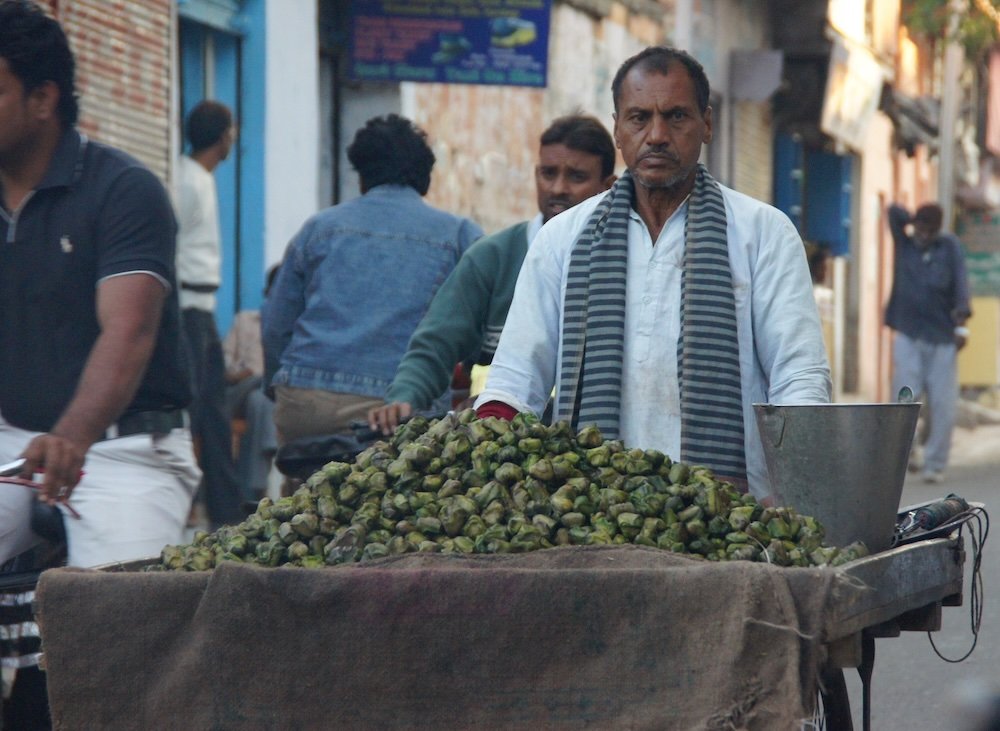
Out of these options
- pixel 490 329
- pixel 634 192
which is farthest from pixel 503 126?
pixel 634 192

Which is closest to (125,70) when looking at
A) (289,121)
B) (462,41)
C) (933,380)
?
(289,121)

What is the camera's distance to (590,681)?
111 inches

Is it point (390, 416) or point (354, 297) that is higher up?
point (354, 297)

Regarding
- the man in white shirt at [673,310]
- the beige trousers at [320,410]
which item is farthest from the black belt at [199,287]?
the man in white shirt at [673,310]

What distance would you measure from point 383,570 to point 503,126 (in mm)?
12114

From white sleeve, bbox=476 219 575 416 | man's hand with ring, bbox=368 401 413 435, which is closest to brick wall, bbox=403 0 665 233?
man's hand with ring, bbox=368 401 413 435

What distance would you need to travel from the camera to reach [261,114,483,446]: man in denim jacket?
6359mm

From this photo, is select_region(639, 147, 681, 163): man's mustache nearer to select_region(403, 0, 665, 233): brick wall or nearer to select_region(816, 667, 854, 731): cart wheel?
select_region(816, 667, 854, 731): cart wheel

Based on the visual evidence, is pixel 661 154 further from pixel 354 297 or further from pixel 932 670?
pixel 932 670

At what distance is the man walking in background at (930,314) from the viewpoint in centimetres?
1383

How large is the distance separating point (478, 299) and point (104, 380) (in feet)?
5.05

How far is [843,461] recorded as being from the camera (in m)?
3.31

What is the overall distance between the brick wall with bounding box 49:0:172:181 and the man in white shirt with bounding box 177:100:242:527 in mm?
476

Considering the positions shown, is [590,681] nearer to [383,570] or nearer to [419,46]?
[383,570]
